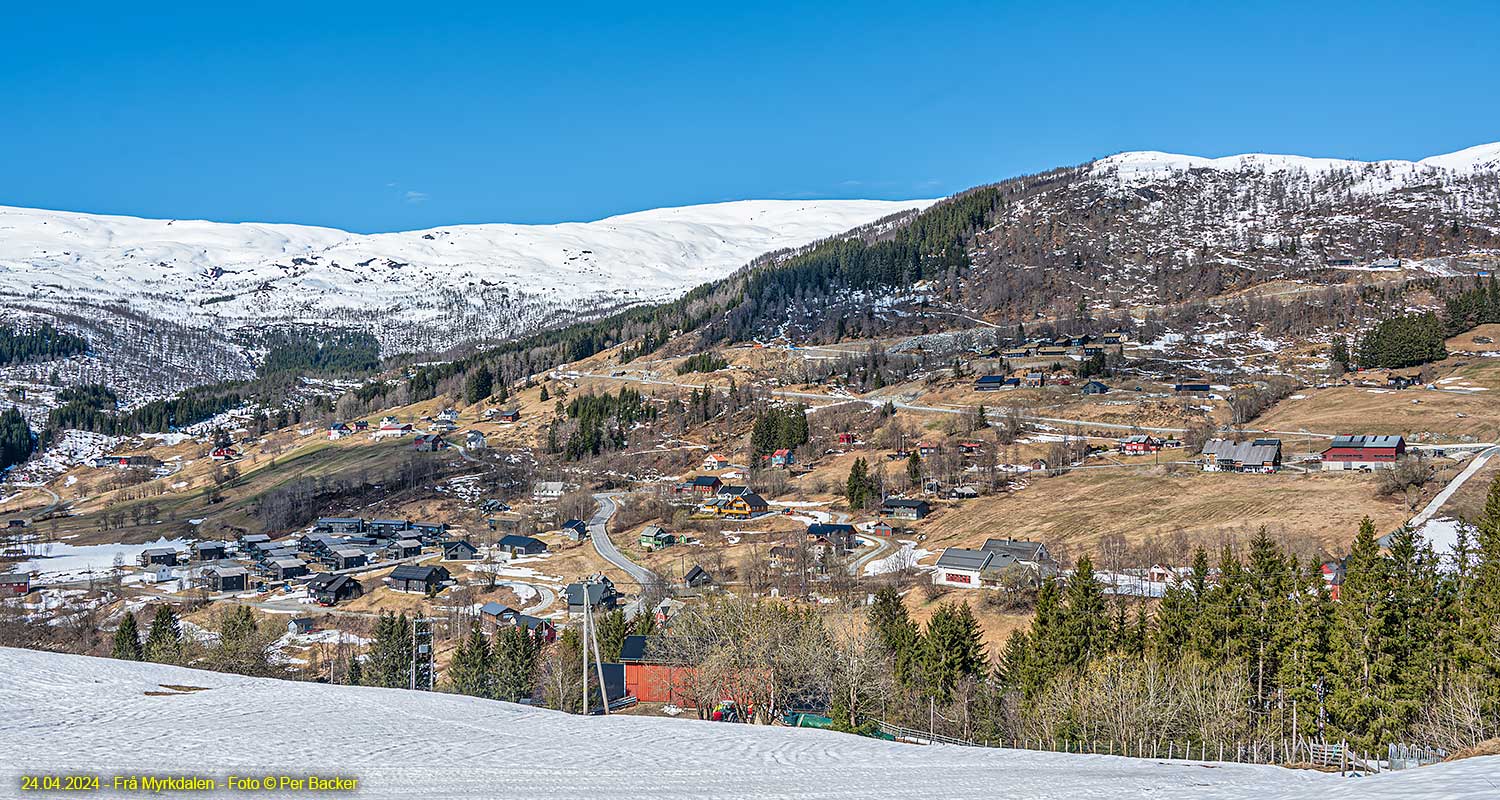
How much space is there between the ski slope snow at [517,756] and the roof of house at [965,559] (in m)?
46.6

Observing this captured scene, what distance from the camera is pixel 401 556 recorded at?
106 m

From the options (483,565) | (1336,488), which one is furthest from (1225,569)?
(483,565)

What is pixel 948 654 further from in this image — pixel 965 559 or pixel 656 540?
pixel 656 540

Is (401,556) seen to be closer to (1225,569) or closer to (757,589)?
(757,589)

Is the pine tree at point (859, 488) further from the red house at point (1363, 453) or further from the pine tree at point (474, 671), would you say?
the pine tree at point (474, 671)

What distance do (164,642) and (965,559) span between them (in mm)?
53490

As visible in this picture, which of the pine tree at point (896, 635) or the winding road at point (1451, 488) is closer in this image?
the pine tree at point (896, 635)

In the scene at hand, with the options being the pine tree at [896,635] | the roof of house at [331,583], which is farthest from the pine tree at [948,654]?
the roof of house at [331,583]

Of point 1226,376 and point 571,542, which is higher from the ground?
point 1226,376

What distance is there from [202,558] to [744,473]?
62.3m

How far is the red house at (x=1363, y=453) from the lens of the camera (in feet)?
305

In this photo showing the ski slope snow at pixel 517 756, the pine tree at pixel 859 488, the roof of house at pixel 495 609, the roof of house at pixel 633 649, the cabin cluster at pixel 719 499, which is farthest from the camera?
the cabin cluster at pixel 719 499

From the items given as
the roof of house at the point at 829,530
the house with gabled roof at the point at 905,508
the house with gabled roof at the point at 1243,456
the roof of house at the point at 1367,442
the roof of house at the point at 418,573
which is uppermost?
the roof of house at the point at 1367,442

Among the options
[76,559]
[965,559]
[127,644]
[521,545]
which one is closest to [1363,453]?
[965,559]
